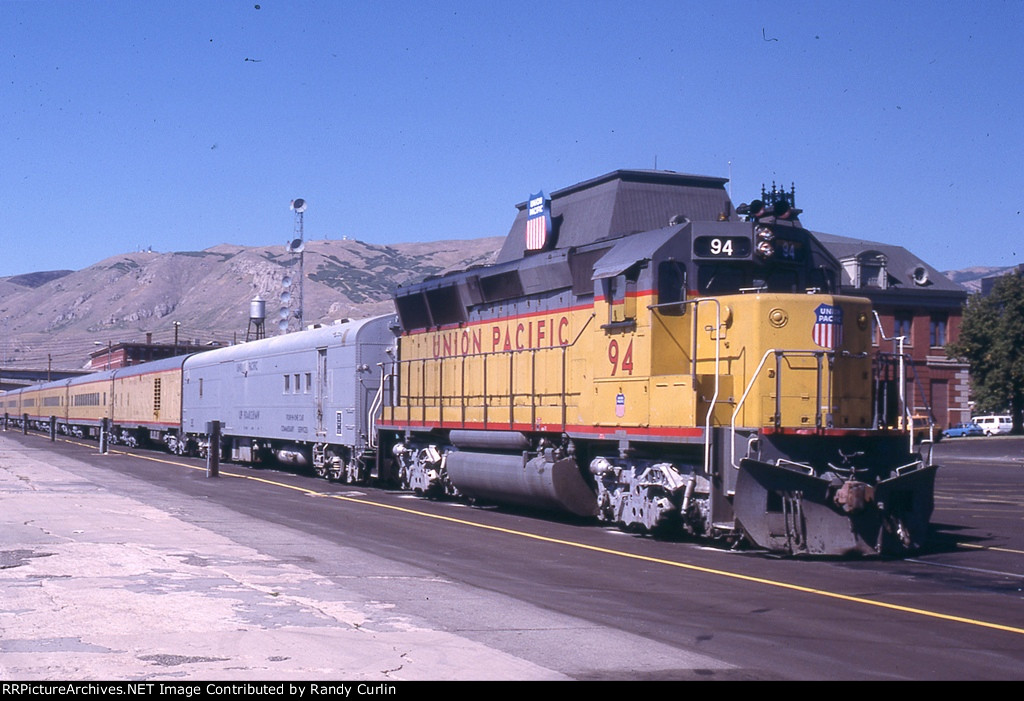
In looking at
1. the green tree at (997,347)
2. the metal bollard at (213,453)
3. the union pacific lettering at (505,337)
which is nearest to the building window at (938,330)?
the green tree at (997,347)

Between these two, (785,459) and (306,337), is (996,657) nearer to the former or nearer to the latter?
(785,459)

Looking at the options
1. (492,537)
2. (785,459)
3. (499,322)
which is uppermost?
(499,322)

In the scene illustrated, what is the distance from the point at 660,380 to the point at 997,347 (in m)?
51.3

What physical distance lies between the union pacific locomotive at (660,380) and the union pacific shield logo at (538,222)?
35 mm

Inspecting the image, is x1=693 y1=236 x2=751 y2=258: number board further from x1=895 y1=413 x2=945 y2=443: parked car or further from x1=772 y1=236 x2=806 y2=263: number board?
x1=895 y1=413 x2=945 y2=443: parked car

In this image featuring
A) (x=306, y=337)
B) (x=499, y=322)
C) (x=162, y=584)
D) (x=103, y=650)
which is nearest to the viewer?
(x=103, y=650)

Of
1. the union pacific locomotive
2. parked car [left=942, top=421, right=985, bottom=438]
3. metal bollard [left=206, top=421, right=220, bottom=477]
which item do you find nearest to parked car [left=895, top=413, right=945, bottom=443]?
the union pacific locomotive

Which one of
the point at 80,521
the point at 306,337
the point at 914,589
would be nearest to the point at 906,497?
the point at 914,589

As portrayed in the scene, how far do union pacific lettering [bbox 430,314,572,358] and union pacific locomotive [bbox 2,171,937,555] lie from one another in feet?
0.14

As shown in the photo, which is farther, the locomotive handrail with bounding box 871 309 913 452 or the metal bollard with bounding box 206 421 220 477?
the metal bollard with bounding box 206 421 220 477

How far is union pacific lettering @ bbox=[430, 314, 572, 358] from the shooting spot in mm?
16953

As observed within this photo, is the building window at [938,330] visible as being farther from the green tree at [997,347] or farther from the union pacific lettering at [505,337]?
the union pacific lettering at [505,337]

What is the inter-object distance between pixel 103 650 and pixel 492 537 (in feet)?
26.6

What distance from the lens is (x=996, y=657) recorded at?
24.2 feet
